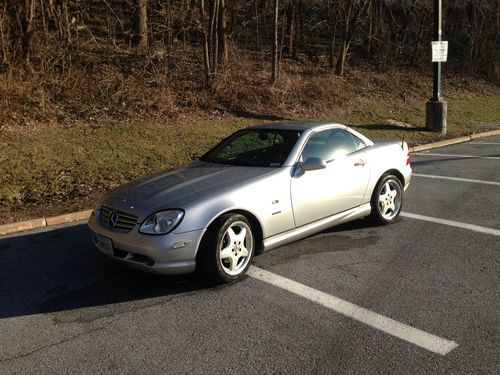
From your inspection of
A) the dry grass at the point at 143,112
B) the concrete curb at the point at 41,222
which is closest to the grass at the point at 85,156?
the dry grass at the point at 143,112

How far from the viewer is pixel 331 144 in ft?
18.0

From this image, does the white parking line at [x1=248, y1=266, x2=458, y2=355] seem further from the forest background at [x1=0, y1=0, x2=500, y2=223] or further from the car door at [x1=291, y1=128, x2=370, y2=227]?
the forest background at [x1=0, y1=0, x2=500, y2=223]

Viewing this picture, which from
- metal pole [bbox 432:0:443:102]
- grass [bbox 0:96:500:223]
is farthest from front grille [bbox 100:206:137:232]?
metal pole [bbox 432:0:443:102]

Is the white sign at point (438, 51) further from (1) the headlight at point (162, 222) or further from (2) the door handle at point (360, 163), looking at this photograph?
(1) the headlight at point (162, 222)

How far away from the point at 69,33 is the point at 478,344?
13.3m

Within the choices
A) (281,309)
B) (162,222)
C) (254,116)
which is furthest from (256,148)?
(254,116)

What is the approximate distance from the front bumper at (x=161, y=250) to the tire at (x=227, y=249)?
0.10 metres

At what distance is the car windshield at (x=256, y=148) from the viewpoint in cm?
509

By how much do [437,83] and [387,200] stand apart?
10.2 meters

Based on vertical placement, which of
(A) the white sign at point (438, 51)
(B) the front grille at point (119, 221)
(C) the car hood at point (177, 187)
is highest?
(A) the white sign at point (438, 51)

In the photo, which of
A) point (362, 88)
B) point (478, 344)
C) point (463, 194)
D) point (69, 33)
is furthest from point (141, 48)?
point (478, 344)

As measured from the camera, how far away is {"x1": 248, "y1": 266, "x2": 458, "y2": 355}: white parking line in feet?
10.7

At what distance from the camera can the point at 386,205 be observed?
5.99m

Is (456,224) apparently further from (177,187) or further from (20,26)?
(20,26)
